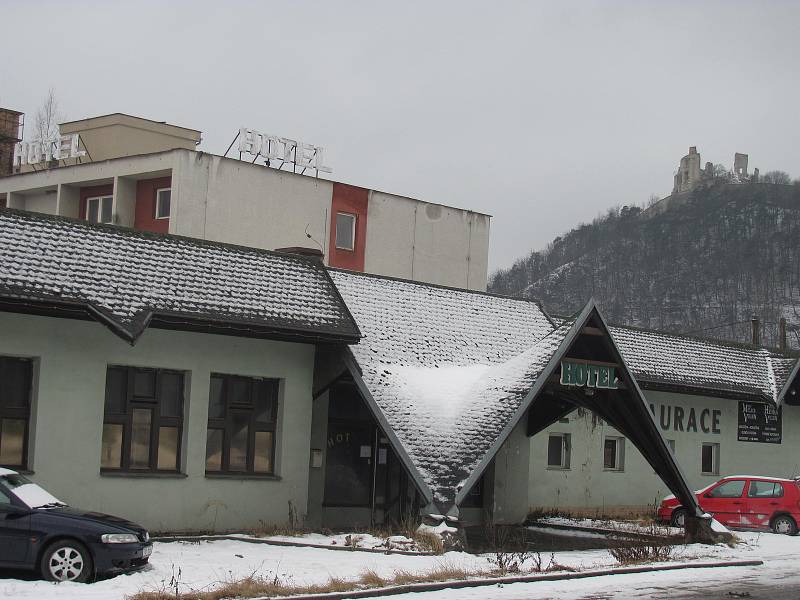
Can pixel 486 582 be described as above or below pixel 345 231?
below

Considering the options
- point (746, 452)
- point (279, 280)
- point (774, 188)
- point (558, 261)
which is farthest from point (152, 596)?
point (774, 188)

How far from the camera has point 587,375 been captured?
890 inches

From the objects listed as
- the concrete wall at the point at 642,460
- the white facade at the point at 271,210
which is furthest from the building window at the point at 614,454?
the white facade at the point at 271,210

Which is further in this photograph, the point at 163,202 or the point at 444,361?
the point at 163,202

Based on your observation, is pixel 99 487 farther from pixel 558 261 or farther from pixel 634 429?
pixel 558 261

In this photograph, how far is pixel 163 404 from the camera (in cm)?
2186

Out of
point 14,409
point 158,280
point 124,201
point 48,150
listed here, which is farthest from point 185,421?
point 48,150

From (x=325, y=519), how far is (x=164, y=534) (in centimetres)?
440

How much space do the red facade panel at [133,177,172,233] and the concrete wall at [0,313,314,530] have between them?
88.7ft

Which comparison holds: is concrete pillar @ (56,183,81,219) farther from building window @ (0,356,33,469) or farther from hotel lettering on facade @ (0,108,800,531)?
building window @ (0,356,33,469)

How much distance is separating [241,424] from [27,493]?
24.6 feet

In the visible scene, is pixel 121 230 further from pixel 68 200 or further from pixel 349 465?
pixel 68 200

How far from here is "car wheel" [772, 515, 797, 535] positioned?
27.3m

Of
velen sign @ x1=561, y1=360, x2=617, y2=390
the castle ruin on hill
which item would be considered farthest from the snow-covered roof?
the castle ruin on hill
